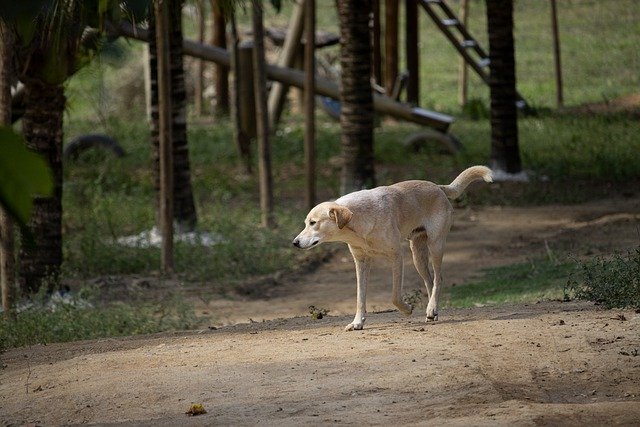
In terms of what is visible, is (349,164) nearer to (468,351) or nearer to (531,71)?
(468,351)

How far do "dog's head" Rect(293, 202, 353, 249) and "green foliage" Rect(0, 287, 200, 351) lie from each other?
8.12 feet

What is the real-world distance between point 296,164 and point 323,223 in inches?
478

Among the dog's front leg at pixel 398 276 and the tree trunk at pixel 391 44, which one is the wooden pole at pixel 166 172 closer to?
the dog's front leg at pixel 398 276

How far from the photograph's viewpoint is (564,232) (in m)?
13.7

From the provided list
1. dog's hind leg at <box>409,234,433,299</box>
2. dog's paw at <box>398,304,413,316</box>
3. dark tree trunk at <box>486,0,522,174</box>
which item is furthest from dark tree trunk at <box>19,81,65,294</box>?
dark tree trunk at <box>486,0,522,174</box>

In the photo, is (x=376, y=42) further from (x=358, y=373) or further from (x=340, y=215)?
(x=358, y=373)

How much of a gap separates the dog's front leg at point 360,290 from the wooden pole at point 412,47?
15.6 m

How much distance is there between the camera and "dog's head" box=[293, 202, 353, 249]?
7.58 meters

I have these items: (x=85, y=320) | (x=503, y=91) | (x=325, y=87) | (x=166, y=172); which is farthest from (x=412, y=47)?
(x=85, y=320)

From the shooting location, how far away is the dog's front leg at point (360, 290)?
25.7 feet

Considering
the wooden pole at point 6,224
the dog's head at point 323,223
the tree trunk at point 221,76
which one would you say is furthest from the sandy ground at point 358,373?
the tree trunk at point 221,76

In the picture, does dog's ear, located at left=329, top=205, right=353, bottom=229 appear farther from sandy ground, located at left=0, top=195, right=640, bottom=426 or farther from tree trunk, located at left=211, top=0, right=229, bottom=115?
tree trunk, located at left=211, top=0, right=229, bottom=115

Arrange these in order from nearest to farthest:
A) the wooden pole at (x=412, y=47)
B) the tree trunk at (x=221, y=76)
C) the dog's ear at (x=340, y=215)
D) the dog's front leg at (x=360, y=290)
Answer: the dog's ear at (x=340, y=215)
the dog's front leg at (x=360, y=290)
the wooden pole at (x=412, y=47)
the tree trunk at (x=221, y=76)

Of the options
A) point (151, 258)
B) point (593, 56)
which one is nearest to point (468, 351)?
point (151, 258)
